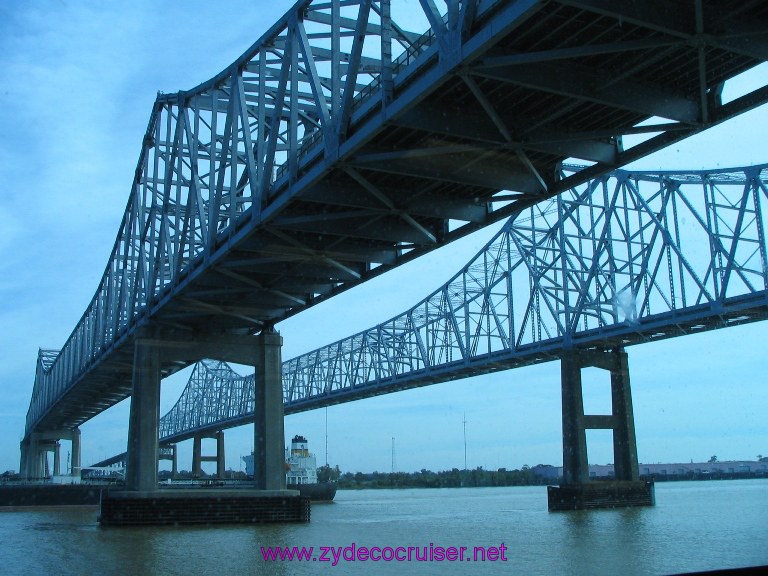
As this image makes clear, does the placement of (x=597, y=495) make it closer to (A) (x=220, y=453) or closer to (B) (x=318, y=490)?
(B) (x=318, y=490)

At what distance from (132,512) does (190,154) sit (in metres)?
14.3

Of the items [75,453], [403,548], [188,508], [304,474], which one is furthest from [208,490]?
[75,453]

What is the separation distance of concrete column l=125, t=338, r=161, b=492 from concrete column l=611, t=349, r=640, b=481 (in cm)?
3241

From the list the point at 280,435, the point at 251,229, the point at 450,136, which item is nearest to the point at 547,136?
the point at 450,136

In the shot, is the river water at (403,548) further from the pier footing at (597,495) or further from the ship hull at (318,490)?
the ship hull at (318,490)

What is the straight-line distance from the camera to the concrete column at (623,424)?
58.4m

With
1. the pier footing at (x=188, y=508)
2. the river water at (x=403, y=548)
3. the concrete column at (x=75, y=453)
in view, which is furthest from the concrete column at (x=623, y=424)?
the concrete column at (x=75, y=453)

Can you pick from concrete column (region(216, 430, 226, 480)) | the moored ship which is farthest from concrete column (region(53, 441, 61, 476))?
the moored ship

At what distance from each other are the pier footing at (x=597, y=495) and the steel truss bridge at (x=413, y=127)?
23.8m

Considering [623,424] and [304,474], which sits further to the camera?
[304,474]

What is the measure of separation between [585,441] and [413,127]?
42.5 meters

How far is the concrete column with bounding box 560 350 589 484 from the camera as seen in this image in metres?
55.2

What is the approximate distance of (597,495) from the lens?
54438mm

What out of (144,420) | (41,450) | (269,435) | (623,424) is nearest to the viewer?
(269,435)
